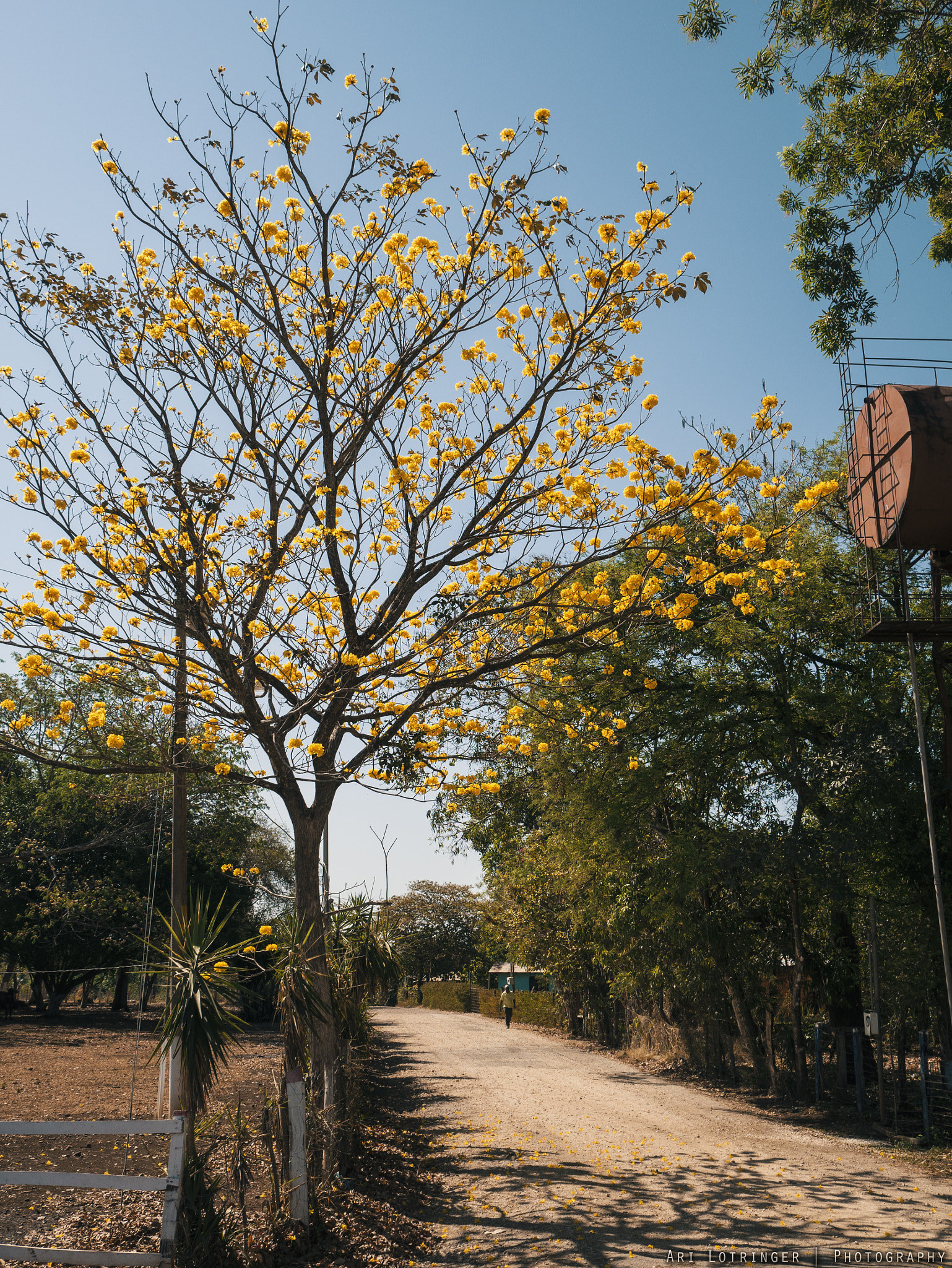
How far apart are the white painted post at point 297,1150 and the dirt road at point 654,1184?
949mm

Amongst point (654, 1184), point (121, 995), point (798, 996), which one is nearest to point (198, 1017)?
point (654, 1184)

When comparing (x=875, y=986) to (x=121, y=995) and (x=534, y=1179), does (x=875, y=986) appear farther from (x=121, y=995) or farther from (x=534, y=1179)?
(x=121, y=995)

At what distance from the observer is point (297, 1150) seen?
5.55 m

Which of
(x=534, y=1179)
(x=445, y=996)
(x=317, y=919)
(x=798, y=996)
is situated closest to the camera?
(x=317, y=919)

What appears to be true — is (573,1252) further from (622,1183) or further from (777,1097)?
(777,1097)

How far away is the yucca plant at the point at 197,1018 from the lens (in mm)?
5199

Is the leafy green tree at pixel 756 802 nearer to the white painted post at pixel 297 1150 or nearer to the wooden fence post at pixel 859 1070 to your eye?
the wooden fence post at pixel 859 1070

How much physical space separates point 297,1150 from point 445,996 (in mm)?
32615

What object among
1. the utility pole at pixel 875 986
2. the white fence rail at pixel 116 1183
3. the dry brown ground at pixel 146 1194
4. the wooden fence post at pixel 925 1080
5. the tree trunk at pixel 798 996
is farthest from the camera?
the tree trunk at pixel 798 996

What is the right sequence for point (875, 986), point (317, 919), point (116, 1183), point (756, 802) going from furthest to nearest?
1. point (756, 802)
2. point (875, 986)
3. point (317, 919)
4. point (116, 1183)

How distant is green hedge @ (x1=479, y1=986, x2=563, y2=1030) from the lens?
73.3ft

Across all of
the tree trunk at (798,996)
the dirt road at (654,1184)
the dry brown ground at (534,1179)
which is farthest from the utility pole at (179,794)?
the tree trunk at (798,996)

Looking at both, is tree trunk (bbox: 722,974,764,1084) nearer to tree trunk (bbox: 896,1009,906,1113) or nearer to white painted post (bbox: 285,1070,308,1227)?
tree trunk (bbox: 896,1009,906,1113)

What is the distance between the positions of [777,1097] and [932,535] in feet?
25.2
